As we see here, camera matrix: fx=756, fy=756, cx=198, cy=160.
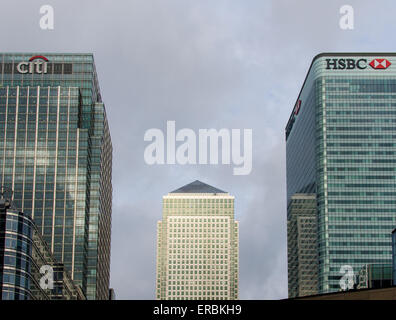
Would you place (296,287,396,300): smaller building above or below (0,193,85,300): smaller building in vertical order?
below

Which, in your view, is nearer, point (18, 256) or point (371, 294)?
point (371, 294)

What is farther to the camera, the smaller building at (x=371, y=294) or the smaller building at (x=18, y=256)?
the smaller building at (x=18, y=256)

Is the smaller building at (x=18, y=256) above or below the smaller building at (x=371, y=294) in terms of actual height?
above

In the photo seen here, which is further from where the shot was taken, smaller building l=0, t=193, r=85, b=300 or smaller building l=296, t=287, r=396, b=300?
smaller building l=0, t=193, r=85, b=300

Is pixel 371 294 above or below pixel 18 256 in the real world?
below

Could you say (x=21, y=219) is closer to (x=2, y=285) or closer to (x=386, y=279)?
(x=2, y=285)
